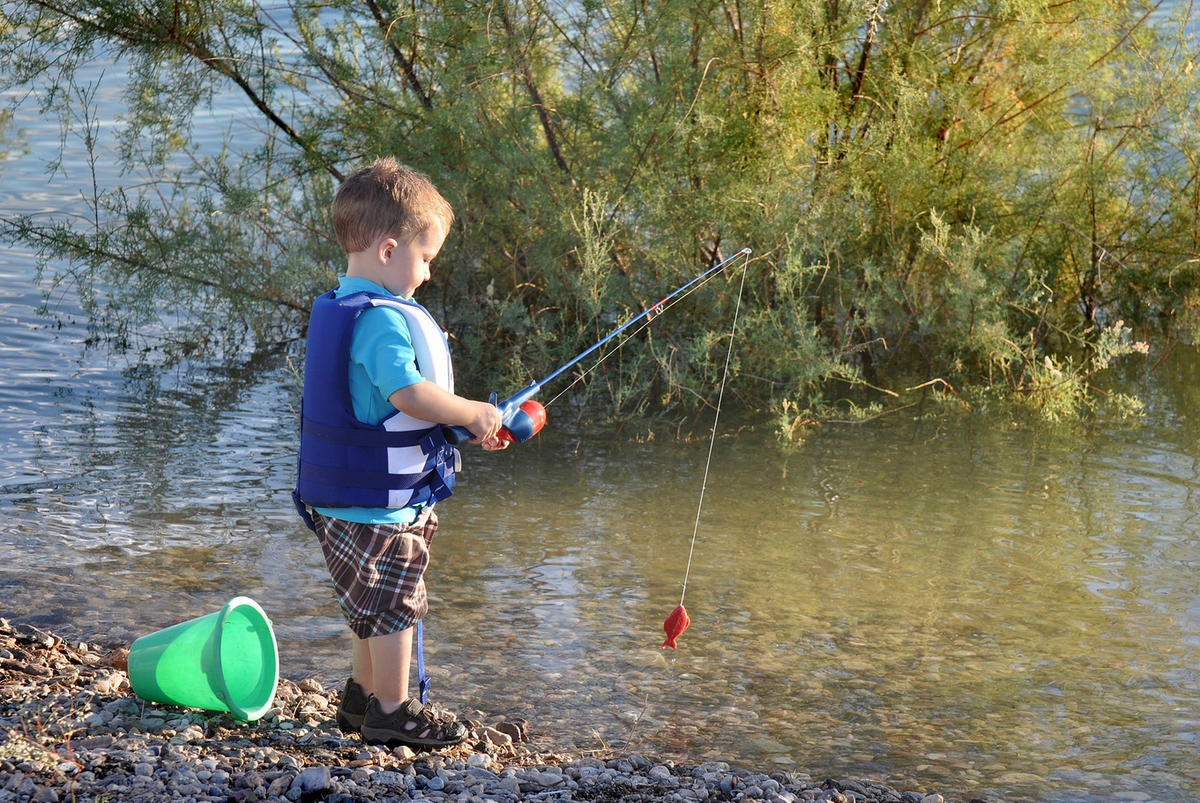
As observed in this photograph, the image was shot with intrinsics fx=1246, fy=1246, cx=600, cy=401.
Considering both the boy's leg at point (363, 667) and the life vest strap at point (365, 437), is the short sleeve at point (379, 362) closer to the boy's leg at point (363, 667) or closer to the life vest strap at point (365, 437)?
the life vest strap at point (365, 437)

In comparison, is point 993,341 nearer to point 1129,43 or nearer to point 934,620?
point 1129,43

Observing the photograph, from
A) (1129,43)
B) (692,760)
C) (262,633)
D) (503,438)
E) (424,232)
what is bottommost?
(692,760)

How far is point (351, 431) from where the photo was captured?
10.2 feet

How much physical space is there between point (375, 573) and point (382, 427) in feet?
1.21

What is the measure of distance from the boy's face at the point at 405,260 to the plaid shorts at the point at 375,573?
611 millimetres

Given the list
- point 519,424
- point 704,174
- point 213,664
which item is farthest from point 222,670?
point 704,174

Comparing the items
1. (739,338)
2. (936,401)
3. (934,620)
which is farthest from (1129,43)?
(934,620)

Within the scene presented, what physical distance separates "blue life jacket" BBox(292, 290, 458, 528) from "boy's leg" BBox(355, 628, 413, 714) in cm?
36

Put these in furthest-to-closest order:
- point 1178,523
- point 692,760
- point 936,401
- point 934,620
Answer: point 936,401 < point 1178,523 < point 934,620 < point 692,760

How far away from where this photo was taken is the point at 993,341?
6941mm

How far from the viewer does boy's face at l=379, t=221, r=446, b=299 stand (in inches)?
126

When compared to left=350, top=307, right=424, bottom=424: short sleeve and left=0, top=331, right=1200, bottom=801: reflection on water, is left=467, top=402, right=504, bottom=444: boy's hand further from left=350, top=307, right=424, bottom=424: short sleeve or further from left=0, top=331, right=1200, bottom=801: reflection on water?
left=0, top=331, right=1200, bottom=801: reflection on water

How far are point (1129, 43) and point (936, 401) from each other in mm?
2565

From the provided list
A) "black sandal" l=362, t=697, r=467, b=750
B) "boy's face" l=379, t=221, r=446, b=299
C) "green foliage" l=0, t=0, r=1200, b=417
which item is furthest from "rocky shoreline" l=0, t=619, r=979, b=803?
"green foliage" l=0, t=0, r=1200, b=417
